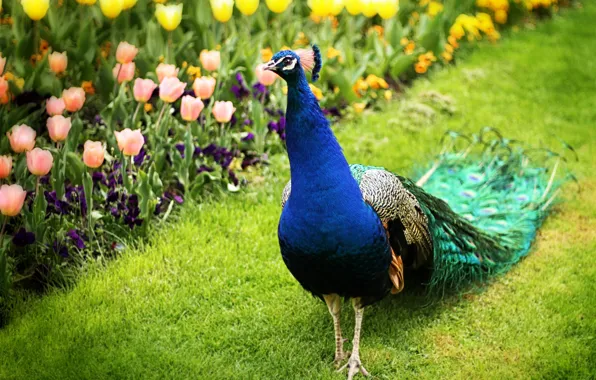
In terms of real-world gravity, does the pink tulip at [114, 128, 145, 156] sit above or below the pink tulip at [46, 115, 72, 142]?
below

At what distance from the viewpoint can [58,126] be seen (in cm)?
407

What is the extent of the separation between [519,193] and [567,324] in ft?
3.68

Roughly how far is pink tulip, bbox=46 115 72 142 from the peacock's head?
1478 millimetres

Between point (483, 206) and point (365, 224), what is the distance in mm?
1655

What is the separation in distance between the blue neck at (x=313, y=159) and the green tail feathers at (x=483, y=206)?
808 millimetres

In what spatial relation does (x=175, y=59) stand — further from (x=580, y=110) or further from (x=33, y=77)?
(x=580, y=110)

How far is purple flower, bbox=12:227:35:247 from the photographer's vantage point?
3.91 metres

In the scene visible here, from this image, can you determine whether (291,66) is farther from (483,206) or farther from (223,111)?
(483,206)

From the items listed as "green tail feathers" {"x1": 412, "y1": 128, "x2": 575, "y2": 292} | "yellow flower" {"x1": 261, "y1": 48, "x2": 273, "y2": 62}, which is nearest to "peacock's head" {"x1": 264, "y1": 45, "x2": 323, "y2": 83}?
"green tail feathers" {"x1": 412, "y1": 128, "x2": 575, "y2": 292}

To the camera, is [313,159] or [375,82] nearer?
[313,159]

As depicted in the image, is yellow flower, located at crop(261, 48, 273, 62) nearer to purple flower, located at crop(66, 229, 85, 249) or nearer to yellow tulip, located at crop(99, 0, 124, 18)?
yellow tulip, located at crop(99, 0, 124, 18)

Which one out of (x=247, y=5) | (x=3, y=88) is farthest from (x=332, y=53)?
(x=3, y=88)

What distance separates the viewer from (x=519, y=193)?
193 inches

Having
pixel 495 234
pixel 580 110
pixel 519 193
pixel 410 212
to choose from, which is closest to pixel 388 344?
pixel 410 212
